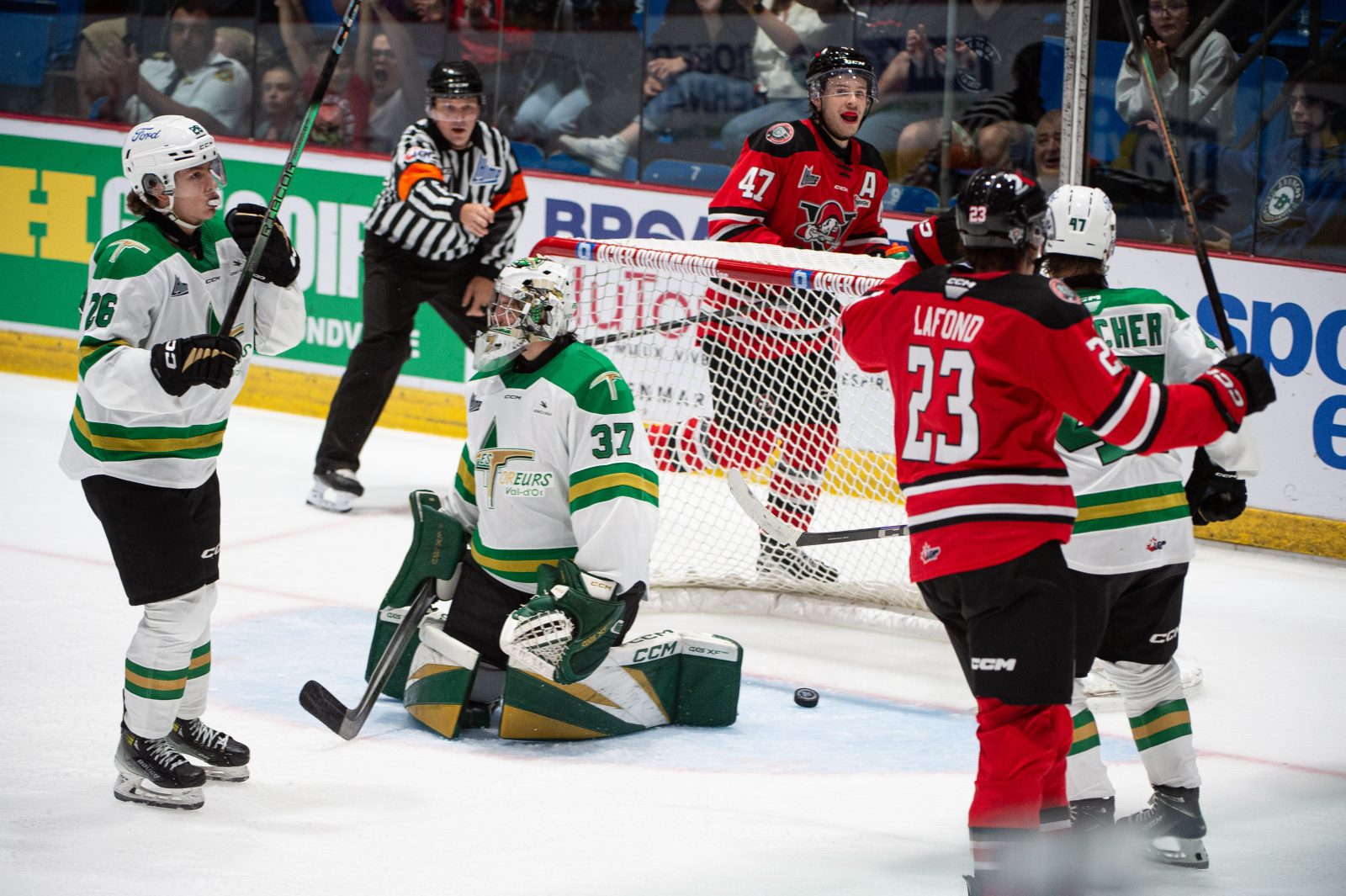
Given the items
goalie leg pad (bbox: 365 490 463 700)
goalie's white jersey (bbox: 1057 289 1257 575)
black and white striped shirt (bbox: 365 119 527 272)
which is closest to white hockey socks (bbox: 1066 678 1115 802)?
goalie's white jersey (bbox: 1057 289 1257 575)

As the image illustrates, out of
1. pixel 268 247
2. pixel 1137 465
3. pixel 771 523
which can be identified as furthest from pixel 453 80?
pixel 1137 465

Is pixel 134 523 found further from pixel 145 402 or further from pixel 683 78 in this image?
pixel 683 78

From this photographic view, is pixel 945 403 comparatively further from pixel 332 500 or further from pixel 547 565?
pixel 332 500

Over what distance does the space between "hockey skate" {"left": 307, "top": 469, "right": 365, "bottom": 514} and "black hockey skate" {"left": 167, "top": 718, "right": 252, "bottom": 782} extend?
7.78 feet

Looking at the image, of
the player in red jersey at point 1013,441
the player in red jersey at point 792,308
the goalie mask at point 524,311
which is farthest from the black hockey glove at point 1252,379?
the player in red jersey at point 792,308

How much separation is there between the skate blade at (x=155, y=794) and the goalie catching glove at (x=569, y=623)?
2.13 feet

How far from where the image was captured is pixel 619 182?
6.54 metres

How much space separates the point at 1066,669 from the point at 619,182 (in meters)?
4.20

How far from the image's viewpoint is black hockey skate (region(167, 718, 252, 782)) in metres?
3.39

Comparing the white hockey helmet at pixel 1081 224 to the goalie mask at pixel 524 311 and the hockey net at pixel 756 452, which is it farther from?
the hockey net at pixel 756 452

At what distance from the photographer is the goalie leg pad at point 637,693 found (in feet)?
11.9

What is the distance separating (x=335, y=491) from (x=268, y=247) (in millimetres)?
2578

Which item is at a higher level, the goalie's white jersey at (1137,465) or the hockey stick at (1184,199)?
the hockey stick at (1184,199)

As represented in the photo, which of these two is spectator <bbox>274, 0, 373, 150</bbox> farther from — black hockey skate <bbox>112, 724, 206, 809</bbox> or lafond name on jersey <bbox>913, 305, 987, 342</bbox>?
lafond name on jersey <bbox>913, 305, 987, 342</bbox>
